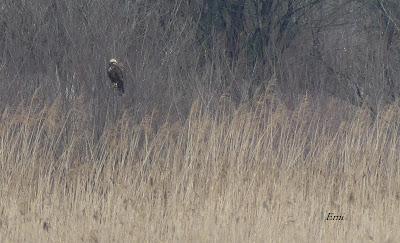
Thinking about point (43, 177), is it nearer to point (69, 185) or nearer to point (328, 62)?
point (69, 185)

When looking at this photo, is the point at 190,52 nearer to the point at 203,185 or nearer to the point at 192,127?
the point at 192,127

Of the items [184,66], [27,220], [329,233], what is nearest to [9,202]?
[27,220]

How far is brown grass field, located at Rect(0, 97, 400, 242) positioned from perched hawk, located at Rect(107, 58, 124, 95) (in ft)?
2.06

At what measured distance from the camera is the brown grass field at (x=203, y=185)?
6346 millimetres

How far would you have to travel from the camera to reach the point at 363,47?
11414 mm

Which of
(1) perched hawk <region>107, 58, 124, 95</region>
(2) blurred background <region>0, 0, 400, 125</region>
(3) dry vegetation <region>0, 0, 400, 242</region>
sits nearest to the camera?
(3) dry vegetation <region>0, 0, 400, 242</region>

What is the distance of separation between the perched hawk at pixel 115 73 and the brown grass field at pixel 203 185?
0.63 meters

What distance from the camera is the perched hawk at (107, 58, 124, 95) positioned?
8.60 meters

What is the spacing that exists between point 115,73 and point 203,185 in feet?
6.78

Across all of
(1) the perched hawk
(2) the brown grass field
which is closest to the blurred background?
(1) the perched hawk

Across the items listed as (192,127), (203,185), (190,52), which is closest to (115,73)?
(192,127)

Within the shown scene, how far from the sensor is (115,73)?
8633mm

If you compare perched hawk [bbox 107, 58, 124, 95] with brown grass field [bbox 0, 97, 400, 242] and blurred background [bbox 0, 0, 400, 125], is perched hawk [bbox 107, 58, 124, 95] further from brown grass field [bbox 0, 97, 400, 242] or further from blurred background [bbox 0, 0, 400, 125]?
brown grass field [bbox 0, 97, 400, 242]

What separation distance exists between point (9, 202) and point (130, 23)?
379 cm
